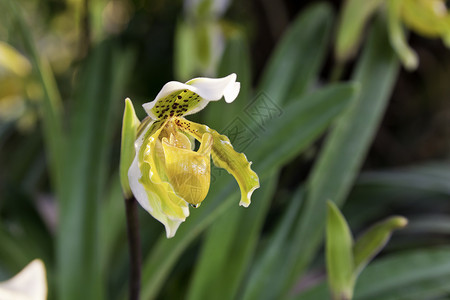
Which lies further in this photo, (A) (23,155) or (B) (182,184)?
(A) (23,155)

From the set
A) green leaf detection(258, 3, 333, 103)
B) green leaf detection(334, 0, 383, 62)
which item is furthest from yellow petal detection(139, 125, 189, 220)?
green leaf detection(334, 0, 383, 62)

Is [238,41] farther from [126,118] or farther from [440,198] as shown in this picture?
[440,198]

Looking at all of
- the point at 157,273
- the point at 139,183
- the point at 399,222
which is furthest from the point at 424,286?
the point at 139,183

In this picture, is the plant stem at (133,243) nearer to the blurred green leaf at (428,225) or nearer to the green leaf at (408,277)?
the green leaf at (408,277)

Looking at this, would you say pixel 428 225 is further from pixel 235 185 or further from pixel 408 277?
pixel 235 185

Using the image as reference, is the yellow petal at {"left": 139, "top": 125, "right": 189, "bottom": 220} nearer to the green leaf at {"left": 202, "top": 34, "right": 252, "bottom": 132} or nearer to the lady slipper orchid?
the lady slipper orchid
